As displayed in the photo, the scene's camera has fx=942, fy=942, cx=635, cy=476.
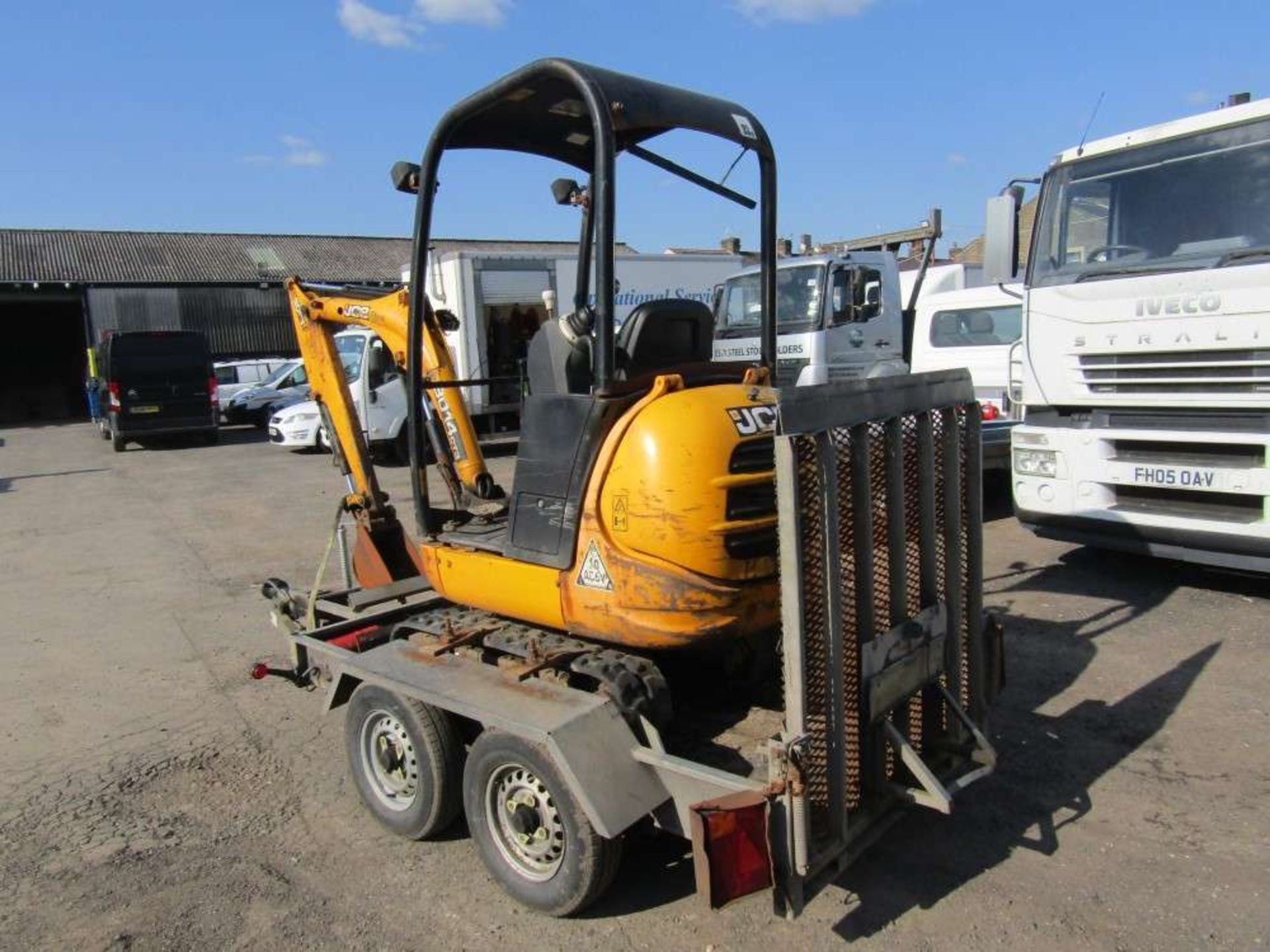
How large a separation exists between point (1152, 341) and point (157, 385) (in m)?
Answer: 19.2

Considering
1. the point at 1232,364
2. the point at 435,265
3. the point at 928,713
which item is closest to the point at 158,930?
the point at 928,713

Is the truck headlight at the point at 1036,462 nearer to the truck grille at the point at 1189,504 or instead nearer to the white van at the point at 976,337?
the truck grille at the point at 1189,504

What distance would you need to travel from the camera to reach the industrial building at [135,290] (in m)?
31.4

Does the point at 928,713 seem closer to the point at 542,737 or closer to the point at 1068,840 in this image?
the point at 1068,840

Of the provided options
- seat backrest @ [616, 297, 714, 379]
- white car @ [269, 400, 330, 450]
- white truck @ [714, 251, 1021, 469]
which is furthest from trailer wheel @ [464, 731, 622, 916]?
white car @ [269, 400, 330, 450]

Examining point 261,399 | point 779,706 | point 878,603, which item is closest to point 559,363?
point 878,603

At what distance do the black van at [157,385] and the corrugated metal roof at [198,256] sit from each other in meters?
13.7

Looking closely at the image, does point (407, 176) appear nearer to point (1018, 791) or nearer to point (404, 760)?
point (404, 760)

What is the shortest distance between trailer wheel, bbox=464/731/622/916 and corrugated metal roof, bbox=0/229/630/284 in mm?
28909

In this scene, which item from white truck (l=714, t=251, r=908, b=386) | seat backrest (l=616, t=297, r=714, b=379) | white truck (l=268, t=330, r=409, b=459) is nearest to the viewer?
seat backrest (l=616, t=297, r=714, b=379)

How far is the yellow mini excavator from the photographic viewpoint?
3262mm

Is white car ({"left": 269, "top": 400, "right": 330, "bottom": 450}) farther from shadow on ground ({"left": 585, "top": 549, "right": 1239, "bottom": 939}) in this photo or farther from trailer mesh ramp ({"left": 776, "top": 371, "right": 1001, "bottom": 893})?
trailer mesh ramp ({"left": 776, "top": 371, "right": 1001, "bottom": 893})

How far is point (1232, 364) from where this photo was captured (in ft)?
19.5

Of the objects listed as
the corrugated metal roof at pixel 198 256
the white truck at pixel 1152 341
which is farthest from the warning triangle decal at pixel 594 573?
the corrugated metal roof at pixel 198 256
